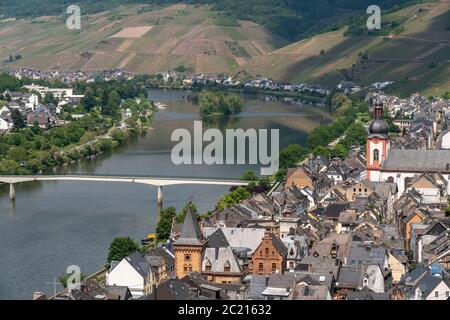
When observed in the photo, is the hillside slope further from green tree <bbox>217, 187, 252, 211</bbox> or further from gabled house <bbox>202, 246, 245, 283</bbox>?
gabled house <bbox>202, 246, 245, 283</bbox>

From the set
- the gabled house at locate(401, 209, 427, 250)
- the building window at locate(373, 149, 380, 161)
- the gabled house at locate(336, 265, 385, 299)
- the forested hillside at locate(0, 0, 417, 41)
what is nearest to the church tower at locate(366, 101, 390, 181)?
the building window at locate(373, 149, 380, 161)

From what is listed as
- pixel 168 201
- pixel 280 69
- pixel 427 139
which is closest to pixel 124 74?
pixel 280 69

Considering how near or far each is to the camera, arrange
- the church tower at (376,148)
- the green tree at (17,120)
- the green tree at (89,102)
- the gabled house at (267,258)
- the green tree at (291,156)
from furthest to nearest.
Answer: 1. the green tree at (89,102)
2. the green tree at (17,120)
3. the green tree at (291,156)
4. the church tower at (376,148)
5. the gabled house at (267,258)

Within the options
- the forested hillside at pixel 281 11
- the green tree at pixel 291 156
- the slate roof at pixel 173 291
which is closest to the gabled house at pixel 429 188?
the green tree at pixel 291 156

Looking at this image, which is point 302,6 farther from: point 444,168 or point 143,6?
point 444,168

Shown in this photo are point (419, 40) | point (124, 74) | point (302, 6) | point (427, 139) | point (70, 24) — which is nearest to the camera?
point (427, 139)

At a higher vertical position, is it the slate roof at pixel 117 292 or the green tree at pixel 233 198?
the slate roof at pixel 117 292

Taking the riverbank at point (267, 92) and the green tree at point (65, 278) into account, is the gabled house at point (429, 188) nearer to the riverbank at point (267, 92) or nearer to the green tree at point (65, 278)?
the green tree at point (65, 278)
